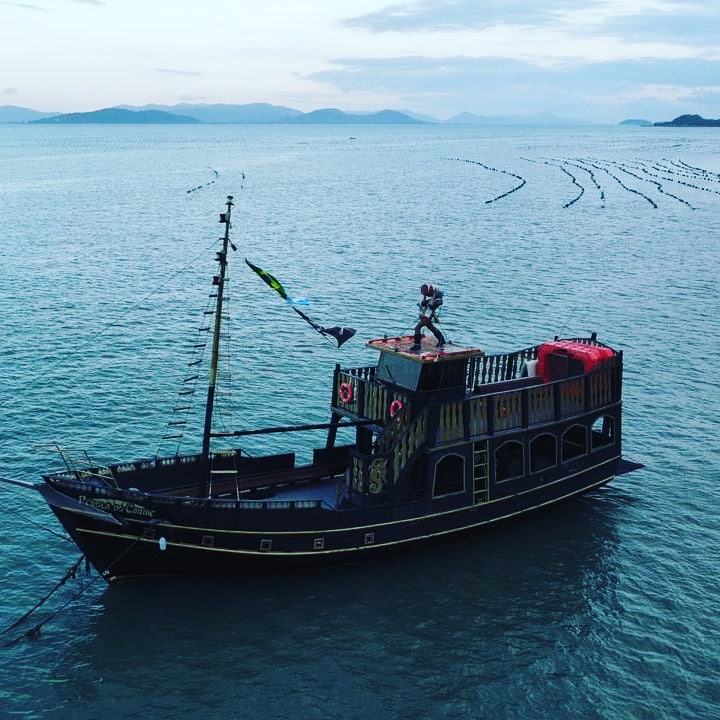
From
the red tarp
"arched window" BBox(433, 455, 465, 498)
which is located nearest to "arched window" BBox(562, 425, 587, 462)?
the red tarp

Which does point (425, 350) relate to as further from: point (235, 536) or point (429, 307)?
point (235, 536)

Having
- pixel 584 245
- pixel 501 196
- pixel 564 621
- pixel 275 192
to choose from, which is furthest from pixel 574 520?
pixel 275 192

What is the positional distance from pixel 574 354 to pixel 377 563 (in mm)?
11329

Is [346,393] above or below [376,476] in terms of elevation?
above

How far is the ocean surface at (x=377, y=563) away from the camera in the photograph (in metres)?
21.7

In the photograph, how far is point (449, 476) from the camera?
28.4 metres

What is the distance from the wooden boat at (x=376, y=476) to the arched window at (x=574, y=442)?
11cm

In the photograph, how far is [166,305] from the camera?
208 feet

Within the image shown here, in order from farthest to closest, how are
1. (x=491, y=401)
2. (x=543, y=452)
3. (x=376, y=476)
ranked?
(x=543, y=452) → (x=491, y=401) → (x=376, y=476)

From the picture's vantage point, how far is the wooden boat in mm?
24188

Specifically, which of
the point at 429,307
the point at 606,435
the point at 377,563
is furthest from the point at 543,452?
the point at 377,563

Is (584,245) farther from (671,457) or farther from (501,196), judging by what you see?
(671,457)

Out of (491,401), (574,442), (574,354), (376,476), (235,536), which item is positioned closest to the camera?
(235,536)

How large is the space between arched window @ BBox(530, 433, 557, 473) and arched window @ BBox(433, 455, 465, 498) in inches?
126
